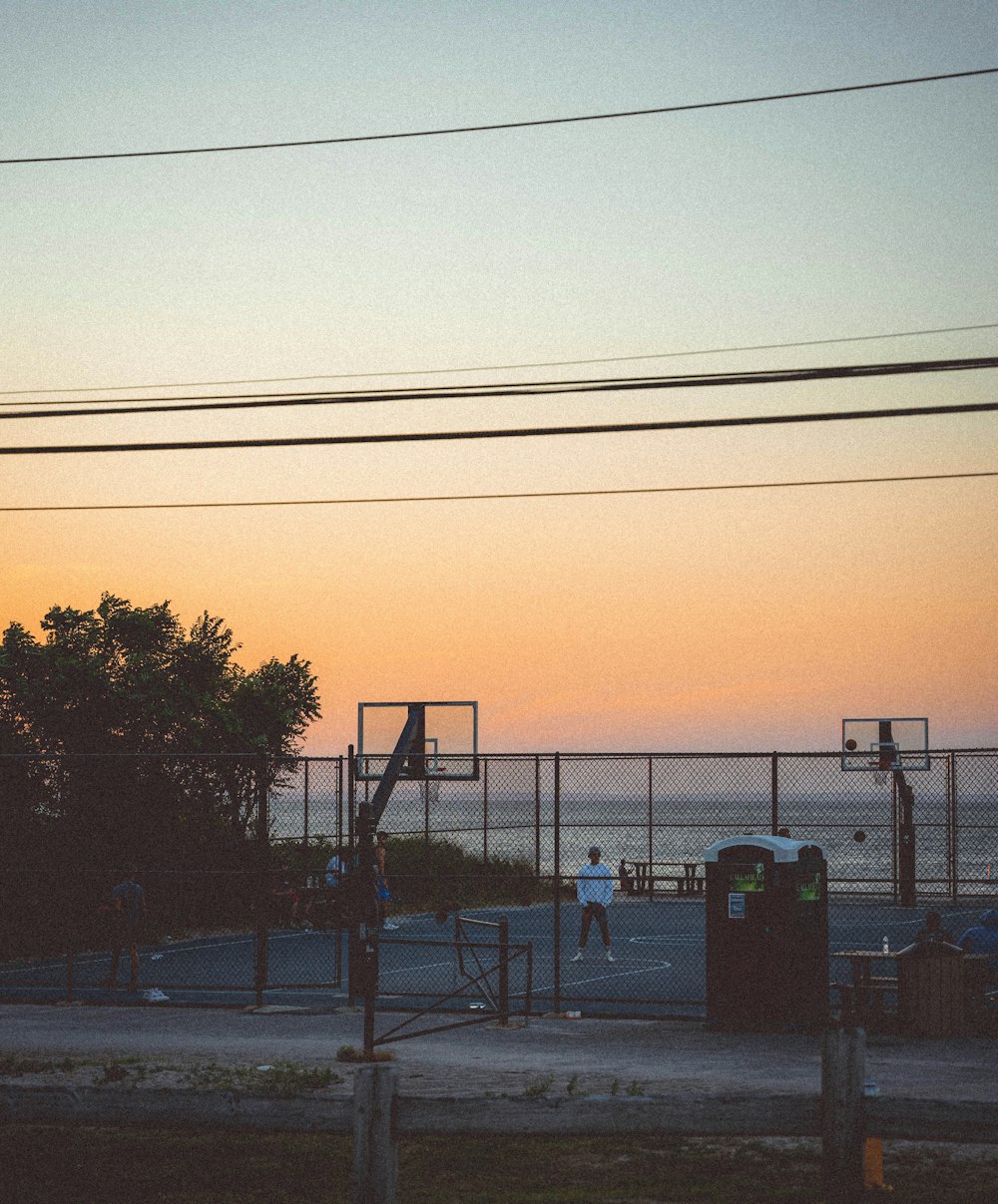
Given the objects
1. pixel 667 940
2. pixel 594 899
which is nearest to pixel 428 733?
pixel 594 899

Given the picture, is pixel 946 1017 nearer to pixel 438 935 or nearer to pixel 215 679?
pixel 438 935

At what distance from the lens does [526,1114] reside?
6.86 metres

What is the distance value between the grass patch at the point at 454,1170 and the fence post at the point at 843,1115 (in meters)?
1.59

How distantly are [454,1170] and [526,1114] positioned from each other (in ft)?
10.9

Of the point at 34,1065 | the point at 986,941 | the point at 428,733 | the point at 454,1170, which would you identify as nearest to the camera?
the point at 454,1170

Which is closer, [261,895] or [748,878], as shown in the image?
[748,878]

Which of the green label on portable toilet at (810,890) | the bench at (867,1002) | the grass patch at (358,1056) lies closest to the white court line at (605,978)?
the green label on portable toilet at (810,890)

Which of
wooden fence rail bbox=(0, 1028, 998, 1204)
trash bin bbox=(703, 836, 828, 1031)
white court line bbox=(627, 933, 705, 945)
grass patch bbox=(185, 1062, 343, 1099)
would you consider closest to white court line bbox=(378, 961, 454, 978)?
white court line bbox=(627, 933, 705, 945)

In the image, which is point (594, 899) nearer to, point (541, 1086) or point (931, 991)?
point (931, 991)

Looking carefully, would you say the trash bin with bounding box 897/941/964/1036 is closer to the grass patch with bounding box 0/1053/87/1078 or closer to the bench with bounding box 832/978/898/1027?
the bench with bounding box 832/978/898/1027

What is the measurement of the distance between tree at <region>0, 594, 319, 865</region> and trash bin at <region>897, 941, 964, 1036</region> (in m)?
13.4

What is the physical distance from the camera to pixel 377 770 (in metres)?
20.4

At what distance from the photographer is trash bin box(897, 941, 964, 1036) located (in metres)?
15.4

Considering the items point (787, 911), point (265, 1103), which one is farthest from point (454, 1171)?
point (787, 911)
